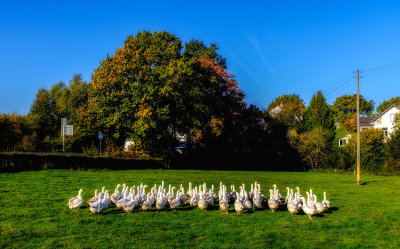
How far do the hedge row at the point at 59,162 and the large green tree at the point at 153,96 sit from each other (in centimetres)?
289

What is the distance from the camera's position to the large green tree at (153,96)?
125 ft

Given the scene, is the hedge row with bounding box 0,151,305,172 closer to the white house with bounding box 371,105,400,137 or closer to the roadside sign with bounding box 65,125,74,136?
the roadside sign with bounding box 65,125,74,136

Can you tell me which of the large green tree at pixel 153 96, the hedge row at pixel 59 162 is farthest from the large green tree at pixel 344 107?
the hedge row at pixel 59 162

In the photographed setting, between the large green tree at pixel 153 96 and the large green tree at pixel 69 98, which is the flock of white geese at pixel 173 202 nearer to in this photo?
the large green tree at pixel 153 96

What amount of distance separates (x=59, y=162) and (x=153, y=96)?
40.3 ft

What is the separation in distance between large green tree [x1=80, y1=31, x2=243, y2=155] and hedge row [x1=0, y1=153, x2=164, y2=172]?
2885mm

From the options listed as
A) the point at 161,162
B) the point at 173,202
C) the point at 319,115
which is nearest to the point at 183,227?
the point at 173,202

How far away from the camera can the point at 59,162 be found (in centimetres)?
3159

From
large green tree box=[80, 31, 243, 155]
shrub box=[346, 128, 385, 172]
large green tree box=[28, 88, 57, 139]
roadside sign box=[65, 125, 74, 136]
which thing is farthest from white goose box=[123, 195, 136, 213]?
large green tree box=[28, 88, 57, 139]

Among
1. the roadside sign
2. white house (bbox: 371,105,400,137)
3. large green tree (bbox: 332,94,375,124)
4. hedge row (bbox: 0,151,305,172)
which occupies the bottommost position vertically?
hedge row (bbox: 0,151,305,172)

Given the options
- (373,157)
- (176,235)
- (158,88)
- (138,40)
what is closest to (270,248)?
(176,235)

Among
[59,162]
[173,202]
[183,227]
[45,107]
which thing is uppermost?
[45,107]

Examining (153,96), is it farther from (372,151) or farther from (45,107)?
(45,107)

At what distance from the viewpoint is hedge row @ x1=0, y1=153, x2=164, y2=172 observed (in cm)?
2781
